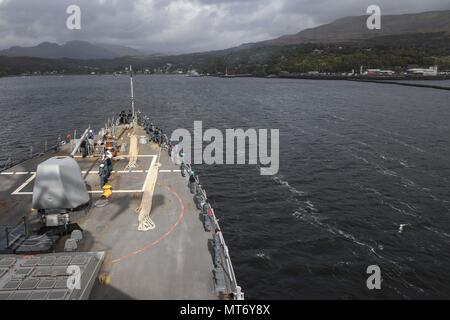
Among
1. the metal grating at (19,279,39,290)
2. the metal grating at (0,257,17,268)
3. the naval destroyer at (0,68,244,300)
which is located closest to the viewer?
the metal grating at (19,279,39,290)

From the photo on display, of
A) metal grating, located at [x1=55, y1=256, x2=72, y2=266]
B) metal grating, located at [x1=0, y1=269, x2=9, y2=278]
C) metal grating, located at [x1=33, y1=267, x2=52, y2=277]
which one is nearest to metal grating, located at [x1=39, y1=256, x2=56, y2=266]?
metal grating, located at [x1=55, y1=256, x2=72, y2=266]

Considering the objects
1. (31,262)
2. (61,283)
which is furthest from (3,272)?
(61,283)

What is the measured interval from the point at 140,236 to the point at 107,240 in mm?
1730

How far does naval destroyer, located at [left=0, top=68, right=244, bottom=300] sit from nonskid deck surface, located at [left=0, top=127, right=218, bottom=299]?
44 mm

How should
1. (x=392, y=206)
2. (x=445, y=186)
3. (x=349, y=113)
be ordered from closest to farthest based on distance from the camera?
1. (x=392, y=206)
2. (x=445, y=186)
3. (x=349, y=113)

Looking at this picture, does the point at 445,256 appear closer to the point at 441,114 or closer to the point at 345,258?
the point at 345,258

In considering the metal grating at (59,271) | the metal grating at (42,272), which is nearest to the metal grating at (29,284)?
the metal grating at (42,272)

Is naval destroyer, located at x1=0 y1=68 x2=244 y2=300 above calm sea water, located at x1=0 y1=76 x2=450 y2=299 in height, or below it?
above

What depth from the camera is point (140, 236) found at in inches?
792

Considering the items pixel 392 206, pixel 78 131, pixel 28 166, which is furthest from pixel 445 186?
pixel 78 131

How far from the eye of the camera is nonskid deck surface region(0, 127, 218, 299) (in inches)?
611

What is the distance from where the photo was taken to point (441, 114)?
102375mm

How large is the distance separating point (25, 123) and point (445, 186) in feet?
325

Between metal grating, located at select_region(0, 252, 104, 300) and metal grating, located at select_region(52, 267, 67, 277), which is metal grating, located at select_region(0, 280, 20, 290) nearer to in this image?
metal grating, located at select_region(0, 252, 104, 300)
